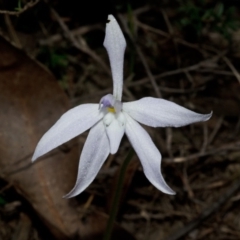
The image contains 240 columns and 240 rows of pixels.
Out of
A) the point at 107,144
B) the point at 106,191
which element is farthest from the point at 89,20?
the point at 107,144

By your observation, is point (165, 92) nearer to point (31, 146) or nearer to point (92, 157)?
point (31, 146)

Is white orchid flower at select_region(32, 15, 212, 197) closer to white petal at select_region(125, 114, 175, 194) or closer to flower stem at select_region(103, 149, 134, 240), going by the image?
white petal at select_region(125, 114, 175, 194)

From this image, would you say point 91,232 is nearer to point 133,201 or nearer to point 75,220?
point 75,220

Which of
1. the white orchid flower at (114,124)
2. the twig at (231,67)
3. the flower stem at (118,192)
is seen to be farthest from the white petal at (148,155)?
the twig at (231,67)

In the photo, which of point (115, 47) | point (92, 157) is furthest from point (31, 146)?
point (115, 47)

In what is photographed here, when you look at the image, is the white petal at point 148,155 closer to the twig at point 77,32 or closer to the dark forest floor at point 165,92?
the dark forest floor at point 165,92
